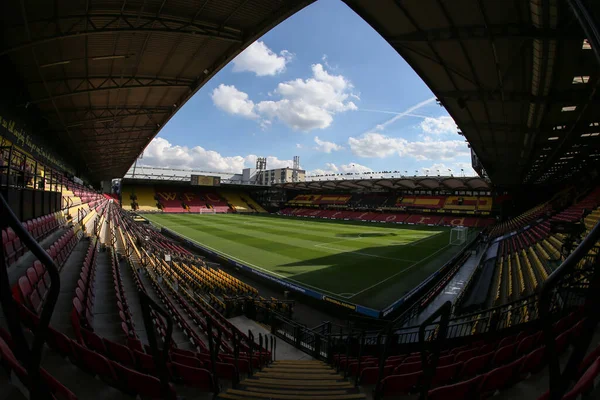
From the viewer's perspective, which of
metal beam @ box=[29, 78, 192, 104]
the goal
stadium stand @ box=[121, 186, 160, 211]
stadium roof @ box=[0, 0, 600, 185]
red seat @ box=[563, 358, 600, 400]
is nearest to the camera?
red seat @ box=[563, 358, 600, 400]

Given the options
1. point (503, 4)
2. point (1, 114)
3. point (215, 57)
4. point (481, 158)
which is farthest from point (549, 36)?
point (1, 114)

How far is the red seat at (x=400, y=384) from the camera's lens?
3541 millimetres

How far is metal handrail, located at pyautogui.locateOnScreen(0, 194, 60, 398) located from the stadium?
0.04 ft

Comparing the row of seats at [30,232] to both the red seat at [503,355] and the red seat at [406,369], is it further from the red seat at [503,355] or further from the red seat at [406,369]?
the red seat at [503,355]

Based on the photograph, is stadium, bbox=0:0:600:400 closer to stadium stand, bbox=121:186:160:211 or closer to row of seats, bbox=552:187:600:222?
row of seats, bbox=552:187:600:222

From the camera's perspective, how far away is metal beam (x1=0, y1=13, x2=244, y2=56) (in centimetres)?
873

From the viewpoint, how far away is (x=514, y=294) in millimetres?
9227

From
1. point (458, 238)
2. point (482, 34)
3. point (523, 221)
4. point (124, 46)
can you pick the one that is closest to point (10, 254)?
point (124, 46)

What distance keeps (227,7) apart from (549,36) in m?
8.69

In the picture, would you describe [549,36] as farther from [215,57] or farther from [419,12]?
[215,57]

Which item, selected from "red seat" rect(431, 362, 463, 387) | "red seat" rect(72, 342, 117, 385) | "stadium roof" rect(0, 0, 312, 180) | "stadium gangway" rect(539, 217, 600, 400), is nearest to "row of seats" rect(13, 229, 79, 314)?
"red seat" rect(72, 342, 117, 385)

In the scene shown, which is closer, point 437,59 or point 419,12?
point 419,12

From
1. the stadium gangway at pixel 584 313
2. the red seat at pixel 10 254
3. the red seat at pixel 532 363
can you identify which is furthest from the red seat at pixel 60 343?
the red seat at pixel 532 363

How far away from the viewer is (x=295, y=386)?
14.3 feet
